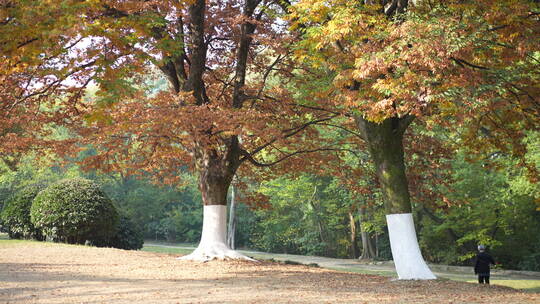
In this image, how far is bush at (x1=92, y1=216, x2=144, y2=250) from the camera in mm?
19391

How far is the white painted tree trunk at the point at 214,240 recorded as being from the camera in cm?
1461

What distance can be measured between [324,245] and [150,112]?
20.7 meters

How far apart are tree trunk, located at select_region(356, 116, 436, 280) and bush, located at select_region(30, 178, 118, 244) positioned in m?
9.53

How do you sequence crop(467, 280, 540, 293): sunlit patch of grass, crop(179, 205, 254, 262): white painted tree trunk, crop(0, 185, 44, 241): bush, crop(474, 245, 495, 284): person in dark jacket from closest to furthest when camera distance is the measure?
crop(474, 245, 495, 284): person in dark jacket → crop(179, 205, 254, 262): white painted tree trunk → crop(467, 280, 540, 293): sunlit patch of grass → crop(0, 185, 44, 241): bush

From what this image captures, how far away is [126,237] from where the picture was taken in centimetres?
1989

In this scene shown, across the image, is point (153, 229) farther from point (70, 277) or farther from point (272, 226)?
point (70, 277)

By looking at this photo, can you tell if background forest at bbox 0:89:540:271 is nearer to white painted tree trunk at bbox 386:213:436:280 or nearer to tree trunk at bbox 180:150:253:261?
white painted tree trunk at bbox 386:213:436:280

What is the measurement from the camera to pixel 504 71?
9398 millimetres

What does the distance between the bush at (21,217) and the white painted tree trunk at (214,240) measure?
6.79 meters

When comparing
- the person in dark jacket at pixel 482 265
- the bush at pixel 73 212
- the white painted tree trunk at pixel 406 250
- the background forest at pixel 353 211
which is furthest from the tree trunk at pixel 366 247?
the white painted tree trunk at pixel 406 250

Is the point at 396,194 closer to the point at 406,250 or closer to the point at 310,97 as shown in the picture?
the point at 406,250

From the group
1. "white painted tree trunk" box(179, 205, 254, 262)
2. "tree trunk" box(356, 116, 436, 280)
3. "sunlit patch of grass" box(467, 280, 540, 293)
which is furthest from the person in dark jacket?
"white painted tree trunk" box(179, 205, 254, 262)

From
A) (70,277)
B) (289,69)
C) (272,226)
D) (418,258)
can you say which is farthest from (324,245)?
(70,277)

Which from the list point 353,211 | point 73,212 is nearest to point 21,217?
point 73,212
